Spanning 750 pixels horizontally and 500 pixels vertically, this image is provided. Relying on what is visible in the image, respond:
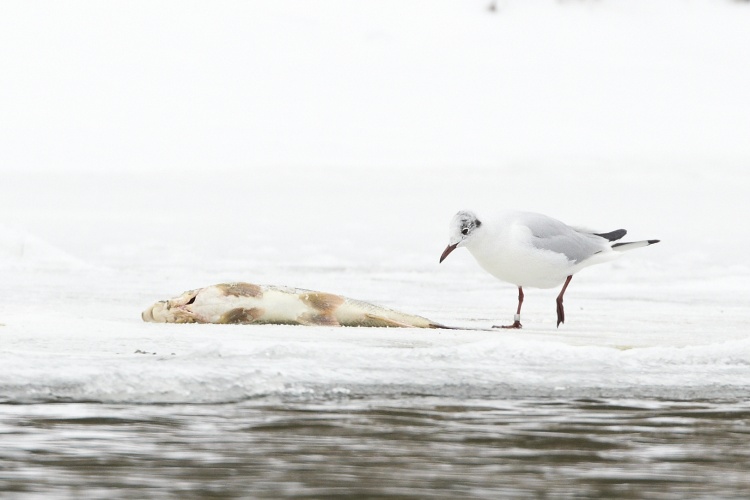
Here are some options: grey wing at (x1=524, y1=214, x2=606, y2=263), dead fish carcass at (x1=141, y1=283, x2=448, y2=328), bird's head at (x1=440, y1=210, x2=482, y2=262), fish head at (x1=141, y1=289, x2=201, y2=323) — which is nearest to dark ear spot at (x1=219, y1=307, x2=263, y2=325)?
dead fish carcass at (x1=141, y1=283, x2=448, y2=328)

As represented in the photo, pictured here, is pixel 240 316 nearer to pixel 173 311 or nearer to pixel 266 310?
pixel 266 310

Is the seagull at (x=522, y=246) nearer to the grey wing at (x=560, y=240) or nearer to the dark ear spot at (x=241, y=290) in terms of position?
the grey wing at (x=560, y=240)

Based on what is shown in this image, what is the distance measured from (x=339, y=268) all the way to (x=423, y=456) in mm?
11623

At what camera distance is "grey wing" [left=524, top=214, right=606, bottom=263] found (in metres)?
7.79

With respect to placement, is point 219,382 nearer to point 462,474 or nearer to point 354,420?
point 354,420

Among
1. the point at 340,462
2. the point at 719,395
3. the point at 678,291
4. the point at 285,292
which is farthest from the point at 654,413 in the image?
the point at 678,291

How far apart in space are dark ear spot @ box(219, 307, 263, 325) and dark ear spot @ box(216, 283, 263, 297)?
117mm

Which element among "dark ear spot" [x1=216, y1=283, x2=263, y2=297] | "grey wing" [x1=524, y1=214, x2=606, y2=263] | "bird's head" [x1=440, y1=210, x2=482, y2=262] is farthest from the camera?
"grey wing" [x1=524, y1=214, x2=606, y2=263]

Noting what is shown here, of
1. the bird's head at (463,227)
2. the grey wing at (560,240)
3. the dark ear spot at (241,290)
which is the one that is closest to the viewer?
the bird's head at (463,227)

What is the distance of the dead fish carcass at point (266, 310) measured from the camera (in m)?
7.56

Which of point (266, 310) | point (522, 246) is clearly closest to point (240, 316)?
point (266, 310)

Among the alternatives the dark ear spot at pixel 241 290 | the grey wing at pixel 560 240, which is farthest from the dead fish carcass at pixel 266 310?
the grey wing at pixel 560 240

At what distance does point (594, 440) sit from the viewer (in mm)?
4129

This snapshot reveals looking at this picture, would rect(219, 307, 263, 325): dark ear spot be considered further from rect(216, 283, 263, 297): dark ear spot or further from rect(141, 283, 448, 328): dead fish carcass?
rect(216, 283, 263, 297): dark ear spot
